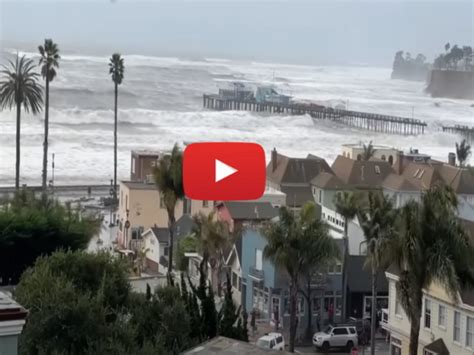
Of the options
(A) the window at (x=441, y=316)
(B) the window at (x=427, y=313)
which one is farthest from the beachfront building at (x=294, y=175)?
(A) the window at (x=441, y=316)

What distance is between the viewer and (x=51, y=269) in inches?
655

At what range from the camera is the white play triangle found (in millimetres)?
10039

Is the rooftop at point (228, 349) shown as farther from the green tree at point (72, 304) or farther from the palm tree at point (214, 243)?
the palm tree at point (214, 243)

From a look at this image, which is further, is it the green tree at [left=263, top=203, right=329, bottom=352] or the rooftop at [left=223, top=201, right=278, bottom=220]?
the rooftop at [left=223, top=201, right=278, bottom=220]

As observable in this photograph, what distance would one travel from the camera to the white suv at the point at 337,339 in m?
20.7

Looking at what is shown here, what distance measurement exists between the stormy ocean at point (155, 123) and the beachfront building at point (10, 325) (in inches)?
1560

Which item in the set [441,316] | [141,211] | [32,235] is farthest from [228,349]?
[141,211]

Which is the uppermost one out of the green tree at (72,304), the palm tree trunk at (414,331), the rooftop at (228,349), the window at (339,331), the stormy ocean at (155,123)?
the stormy ocean at (155,123)

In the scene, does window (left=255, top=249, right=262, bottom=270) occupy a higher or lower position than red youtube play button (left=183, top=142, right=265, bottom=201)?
lower

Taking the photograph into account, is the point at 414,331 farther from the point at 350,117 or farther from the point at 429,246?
the point at 350,117

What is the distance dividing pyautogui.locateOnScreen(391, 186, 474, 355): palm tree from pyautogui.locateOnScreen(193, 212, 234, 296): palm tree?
9.98 meters

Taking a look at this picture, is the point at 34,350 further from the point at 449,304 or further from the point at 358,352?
the point at 358,352

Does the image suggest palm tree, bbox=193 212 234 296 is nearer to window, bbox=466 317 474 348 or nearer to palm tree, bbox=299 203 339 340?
palm tree, bbox=299 203 339 340

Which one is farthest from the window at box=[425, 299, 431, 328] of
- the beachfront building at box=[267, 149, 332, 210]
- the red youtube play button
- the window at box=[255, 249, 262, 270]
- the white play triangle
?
the beachfront building at box=[267, 149, 332, 210]
